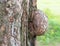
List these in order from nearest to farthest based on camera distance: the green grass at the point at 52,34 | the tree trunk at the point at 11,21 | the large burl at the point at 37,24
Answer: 1. the tree trunk at the point at 11,21
2. the large burl at the point at 37,24
3. the green grass at the point at 52,34

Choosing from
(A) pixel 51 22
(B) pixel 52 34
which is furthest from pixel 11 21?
(A) pixel 51 22

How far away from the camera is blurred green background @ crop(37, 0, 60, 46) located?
3974 millimetres

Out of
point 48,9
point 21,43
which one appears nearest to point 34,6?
point 21,43

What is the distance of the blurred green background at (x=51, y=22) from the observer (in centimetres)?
397

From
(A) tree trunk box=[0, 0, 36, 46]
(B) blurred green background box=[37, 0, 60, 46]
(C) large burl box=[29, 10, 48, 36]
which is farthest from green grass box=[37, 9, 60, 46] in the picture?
(A) tree trunk box=[0, 0, 36, 46]

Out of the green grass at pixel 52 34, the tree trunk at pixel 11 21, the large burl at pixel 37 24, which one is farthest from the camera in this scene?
the green grass at pixel 52 34

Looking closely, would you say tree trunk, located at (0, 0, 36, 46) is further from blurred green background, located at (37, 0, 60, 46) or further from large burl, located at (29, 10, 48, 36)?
blurred green background, located at (37, 0, 60, 46)

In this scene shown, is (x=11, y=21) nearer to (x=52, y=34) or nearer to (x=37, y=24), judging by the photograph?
(x=37, y=24)

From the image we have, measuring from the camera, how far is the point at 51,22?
15.2 ft

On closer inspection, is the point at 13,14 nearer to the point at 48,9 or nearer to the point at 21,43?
the point at 21,43

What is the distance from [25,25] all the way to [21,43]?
65mm

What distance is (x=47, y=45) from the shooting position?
3.81 metres

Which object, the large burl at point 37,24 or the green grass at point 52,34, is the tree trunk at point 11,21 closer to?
the large burl at point 37,24

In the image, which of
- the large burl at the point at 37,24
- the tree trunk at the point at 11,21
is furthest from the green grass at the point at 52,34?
the tree trunk at the point at 11,21
